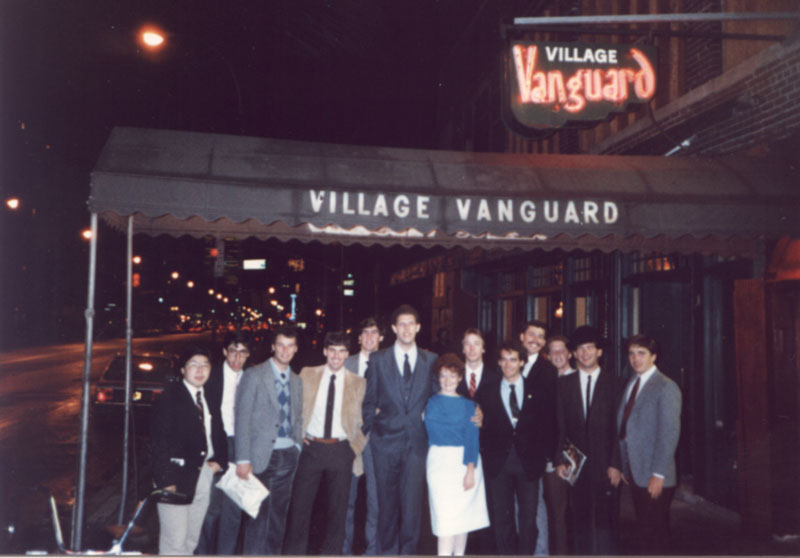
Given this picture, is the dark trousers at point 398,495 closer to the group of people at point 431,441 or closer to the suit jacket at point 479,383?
the group of people at point 431,441

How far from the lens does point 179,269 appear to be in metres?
93.4

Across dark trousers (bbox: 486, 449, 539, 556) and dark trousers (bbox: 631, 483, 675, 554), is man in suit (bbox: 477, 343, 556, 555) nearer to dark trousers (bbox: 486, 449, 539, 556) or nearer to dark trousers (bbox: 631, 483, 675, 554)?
dark trousers (bbox: 486, 449, 539, 556)

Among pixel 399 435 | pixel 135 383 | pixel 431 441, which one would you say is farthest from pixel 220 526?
pixel 135 383

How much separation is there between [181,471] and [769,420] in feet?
20.2

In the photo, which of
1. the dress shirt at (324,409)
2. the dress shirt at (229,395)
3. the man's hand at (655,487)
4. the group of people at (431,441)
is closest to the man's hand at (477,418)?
the group of people at (431,441)

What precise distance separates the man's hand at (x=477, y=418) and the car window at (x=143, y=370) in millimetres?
8838

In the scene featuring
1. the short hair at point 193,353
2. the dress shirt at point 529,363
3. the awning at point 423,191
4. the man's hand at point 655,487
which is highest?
the awning at point 423,191

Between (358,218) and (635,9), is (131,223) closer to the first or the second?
(358,218)

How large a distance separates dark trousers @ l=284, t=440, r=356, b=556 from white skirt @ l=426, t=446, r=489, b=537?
0.88m

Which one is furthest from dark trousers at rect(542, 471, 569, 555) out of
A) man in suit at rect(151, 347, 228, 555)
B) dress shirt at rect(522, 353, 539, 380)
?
man in suit at rect(151, 347, 228, 555)

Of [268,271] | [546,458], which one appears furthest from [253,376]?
[268,271]

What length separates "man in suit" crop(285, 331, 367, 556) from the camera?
6180mm

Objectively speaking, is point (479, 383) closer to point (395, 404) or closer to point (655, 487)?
point (395, 404)

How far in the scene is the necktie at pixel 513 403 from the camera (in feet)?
20.1
